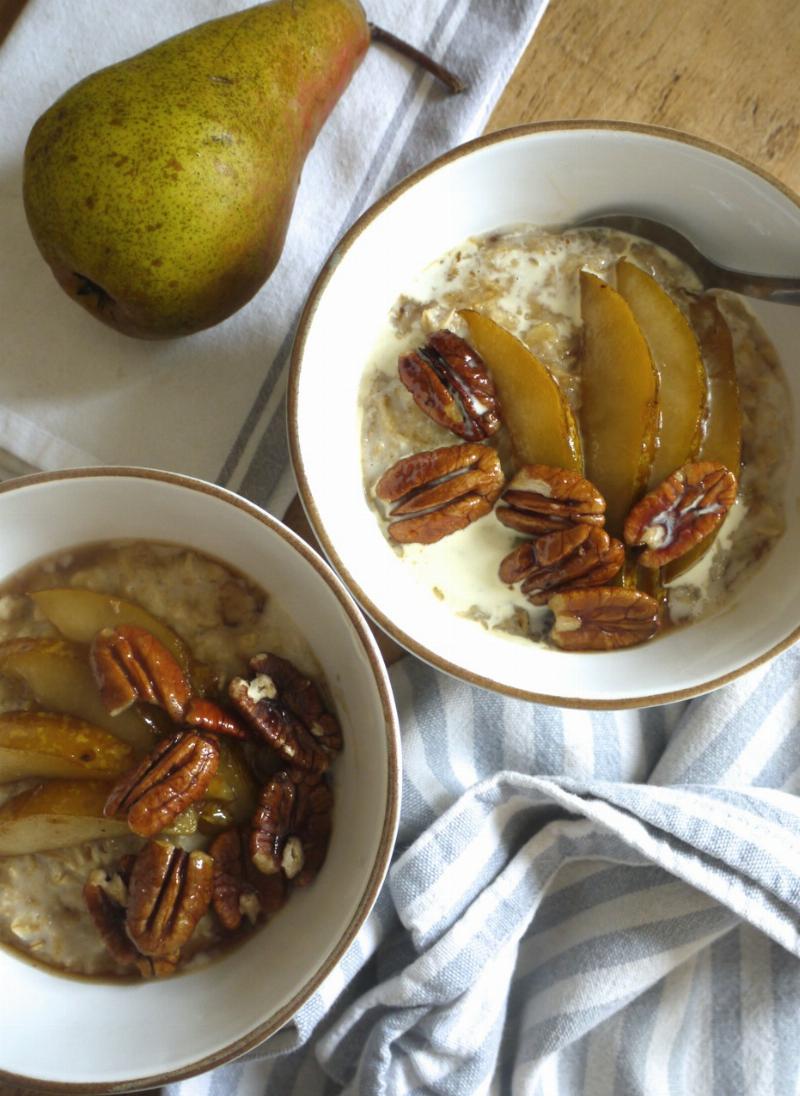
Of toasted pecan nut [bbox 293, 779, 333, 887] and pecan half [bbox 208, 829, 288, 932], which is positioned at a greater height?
toasted pecan nut [bbox 293, 779, 333, 887]

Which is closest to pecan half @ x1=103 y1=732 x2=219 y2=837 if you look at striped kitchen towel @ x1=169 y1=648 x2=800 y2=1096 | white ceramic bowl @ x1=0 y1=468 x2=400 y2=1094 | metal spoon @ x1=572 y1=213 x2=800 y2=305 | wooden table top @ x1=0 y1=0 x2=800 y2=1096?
white ceramic bowl @ x1=0 y1=468 x2=400 y2=1094

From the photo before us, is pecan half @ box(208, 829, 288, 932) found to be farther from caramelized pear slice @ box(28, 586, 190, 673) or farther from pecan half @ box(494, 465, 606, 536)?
pecan half @ box(494, 465, 606, 536)

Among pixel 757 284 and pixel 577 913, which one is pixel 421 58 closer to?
pixel 757 284

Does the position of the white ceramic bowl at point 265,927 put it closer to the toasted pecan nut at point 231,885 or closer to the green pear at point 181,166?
the toasted pecan nut at point 231,885

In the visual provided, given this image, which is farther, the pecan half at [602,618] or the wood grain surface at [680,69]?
the wood grain surface at [680,69]

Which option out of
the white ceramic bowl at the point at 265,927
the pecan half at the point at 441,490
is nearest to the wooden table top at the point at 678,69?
the pecan half at the point at 441,490

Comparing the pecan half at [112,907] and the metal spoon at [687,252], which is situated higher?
the metal spoon at [687,252]

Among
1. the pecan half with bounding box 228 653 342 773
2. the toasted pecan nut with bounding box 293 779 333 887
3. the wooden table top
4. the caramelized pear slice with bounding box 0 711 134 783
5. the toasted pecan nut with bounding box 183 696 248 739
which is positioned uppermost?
the wooden table top
